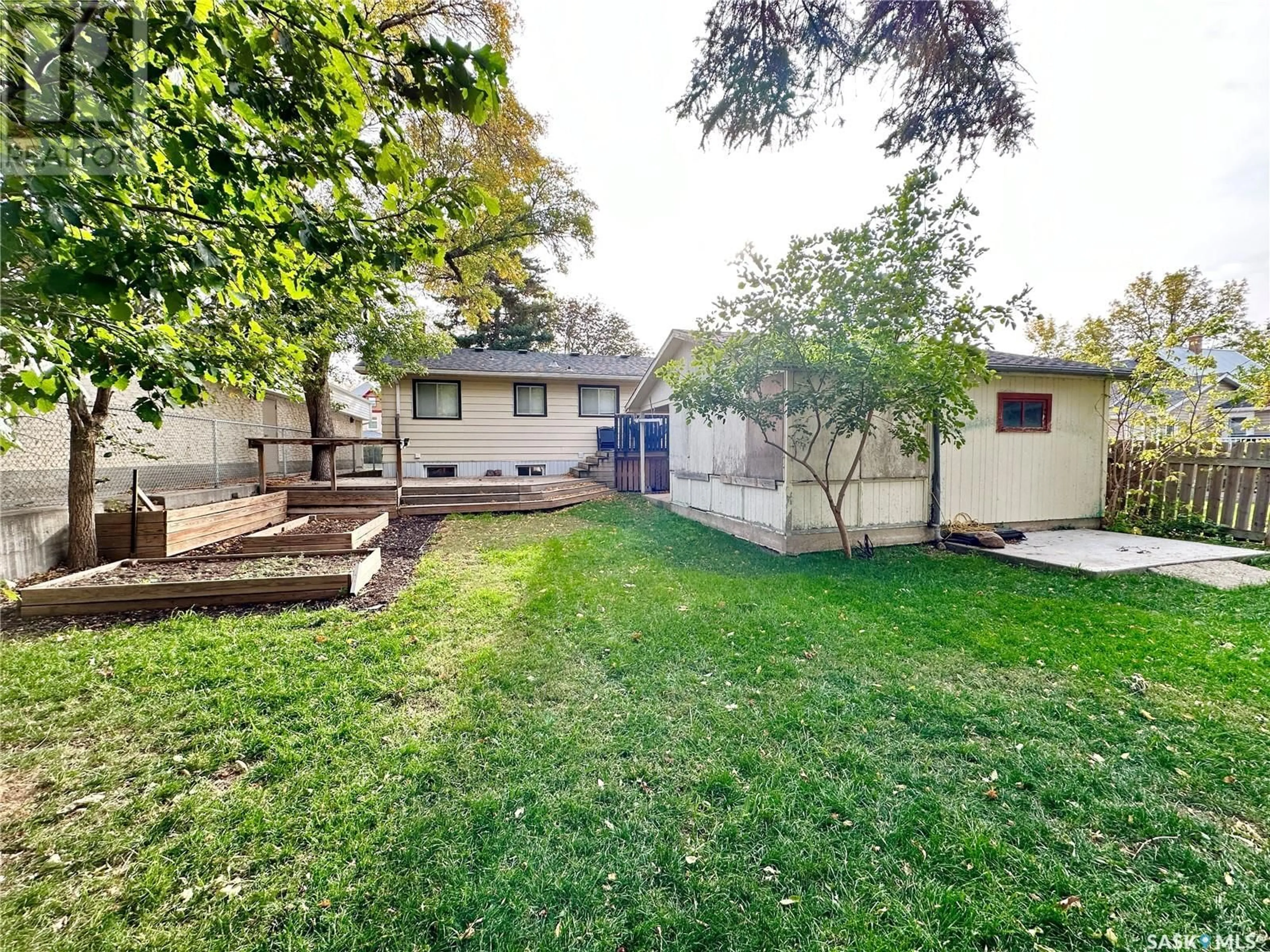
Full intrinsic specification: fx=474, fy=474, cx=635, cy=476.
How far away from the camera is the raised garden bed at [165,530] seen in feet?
18.2

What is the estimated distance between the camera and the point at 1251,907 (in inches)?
63.5

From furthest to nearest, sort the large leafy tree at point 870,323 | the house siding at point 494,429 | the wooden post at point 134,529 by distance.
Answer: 1. the house siding at point 494,429
2. the wooden post at point 134,529
3. the large leafy tree at point 870,323

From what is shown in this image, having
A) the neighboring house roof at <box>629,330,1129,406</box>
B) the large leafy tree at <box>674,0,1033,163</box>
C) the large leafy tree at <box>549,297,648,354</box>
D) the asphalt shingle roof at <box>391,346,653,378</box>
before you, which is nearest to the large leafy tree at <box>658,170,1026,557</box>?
the large leafy tree at <box>674,0,1033,163</box>

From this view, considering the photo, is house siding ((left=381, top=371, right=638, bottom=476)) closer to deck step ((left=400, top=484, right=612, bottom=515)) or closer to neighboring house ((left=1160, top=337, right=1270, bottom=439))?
deck step ((left=400, top=484, right=612, bottom=515))

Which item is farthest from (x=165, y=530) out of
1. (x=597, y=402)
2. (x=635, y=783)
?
(x=597, y=402)

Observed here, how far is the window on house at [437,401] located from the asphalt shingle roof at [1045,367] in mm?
13034

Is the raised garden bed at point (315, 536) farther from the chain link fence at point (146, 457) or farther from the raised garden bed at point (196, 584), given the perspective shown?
the chain link fence at point (146, 457)

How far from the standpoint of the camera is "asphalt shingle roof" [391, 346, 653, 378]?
14.1 metres

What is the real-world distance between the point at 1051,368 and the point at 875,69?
237 inches

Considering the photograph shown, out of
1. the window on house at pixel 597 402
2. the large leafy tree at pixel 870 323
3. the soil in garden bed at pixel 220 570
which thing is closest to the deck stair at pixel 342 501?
the soil in garden bed at pixel 220 570

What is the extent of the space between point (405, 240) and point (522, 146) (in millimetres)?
11181

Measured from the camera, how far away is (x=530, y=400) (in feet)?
49.1

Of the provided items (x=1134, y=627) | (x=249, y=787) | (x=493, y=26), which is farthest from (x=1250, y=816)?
(x=493, y=26)

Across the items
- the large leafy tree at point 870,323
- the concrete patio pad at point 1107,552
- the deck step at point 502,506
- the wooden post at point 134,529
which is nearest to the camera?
the large leafy tree at point 870,323
